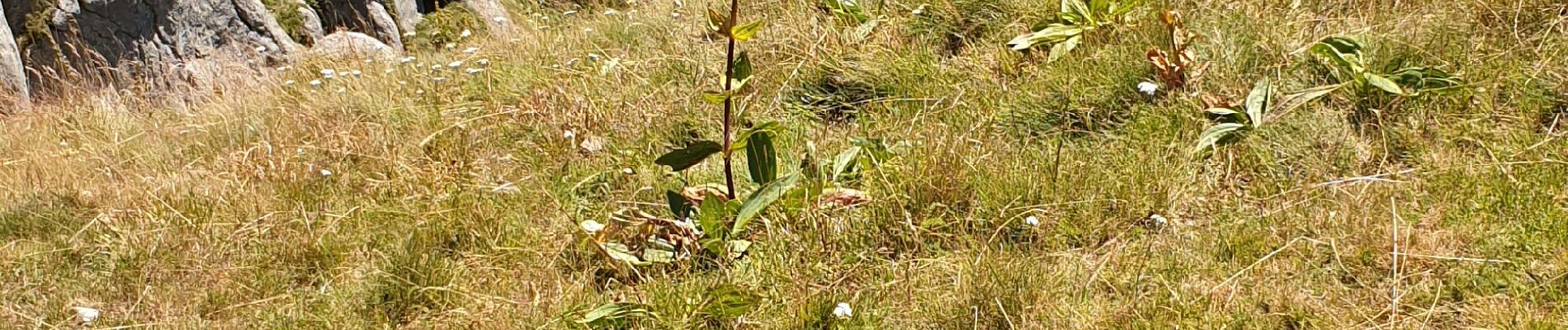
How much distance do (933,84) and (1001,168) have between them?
0.93m

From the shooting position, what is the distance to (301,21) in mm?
7844

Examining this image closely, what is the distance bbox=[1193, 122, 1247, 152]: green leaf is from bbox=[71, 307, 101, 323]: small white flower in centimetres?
319

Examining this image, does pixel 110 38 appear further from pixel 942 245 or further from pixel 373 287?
pixel 942 245

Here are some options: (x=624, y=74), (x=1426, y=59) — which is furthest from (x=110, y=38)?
(x=1426, y=59)

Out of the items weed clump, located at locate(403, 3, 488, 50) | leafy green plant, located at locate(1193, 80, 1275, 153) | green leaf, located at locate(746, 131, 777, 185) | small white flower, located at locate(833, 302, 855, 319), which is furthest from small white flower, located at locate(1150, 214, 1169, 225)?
weed clump, located at locate(403, 3, 488, 50)

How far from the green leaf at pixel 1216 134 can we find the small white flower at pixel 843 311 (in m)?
1.33

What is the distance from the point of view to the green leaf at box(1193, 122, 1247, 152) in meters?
4.01

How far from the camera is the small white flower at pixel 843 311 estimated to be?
3.24m

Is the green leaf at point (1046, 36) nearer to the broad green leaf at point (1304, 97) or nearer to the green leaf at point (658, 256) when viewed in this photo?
the broad green leaf at point (1304, 97)

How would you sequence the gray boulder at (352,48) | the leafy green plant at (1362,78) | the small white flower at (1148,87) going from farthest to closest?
the gray boulder at (352,48)
the small white flower at (1148,87)
the leafy green plant at (1362,78)

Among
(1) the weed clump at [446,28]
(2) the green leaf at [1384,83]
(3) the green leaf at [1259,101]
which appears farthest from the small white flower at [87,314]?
(1) the weed clump at [446,28]

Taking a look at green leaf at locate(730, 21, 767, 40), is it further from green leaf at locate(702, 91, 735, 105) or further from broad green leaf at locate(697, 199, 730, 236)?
broad green leaf at locate(697, 199, 730, 236)

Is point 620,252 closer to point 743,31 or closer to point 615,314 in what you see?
point 615,314

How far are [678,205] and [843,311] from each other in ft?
2.88
